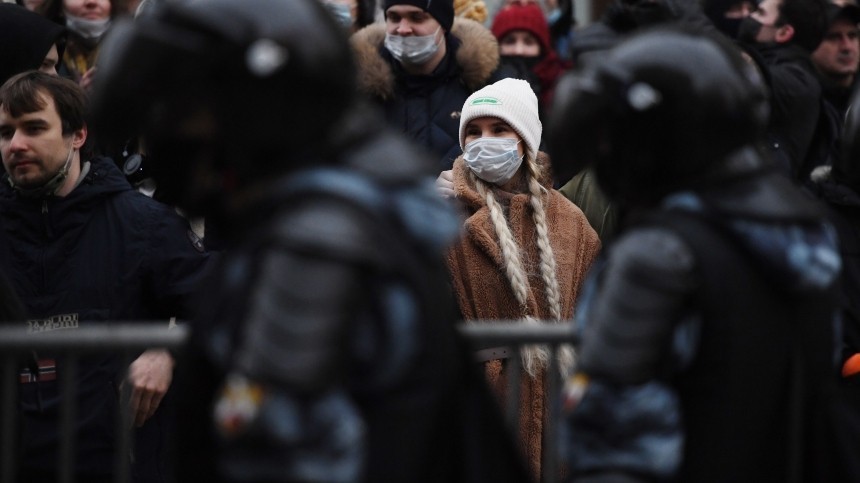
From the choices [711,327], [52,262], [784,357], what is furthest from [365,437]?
[52,262]

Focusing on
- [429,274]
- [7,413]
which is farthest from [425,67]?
[429,274]

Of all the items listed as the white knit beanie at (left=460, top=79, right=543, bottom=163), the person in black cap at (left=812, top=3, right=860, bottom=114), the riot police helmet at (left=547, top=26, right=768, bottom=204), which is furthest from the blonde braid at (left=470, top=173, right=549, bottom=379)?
the person in black cap at (left=812, top=3, right=860, bottom=114)

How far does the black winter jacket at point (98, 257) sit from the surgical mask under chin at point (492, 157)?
104 centimetres

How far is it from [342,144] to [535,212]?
3.28 meters

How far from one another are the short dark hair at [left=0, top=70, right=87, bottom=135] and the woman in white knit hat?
54.4 inches

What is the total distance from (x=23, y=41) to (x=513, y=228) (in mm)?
2205

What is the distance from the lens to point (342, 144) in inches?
110

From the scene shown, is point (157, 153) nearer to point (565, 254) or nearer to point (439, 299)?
point (439, 299)

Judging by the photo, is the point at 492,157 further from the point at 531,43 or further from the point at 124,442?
the point at 531,43

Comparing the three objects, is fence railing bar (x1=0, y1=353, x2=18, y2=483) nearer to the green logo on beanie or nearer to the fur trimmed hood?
the green logo on beanie

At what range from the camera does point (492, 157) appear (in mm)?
6035

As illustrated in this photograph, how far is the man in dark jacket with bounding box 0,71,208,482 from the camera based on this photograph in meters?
5.22

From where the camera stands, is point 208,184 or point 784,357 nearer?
point 208,184

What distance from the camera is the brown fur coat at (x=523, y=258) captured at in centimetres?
585
